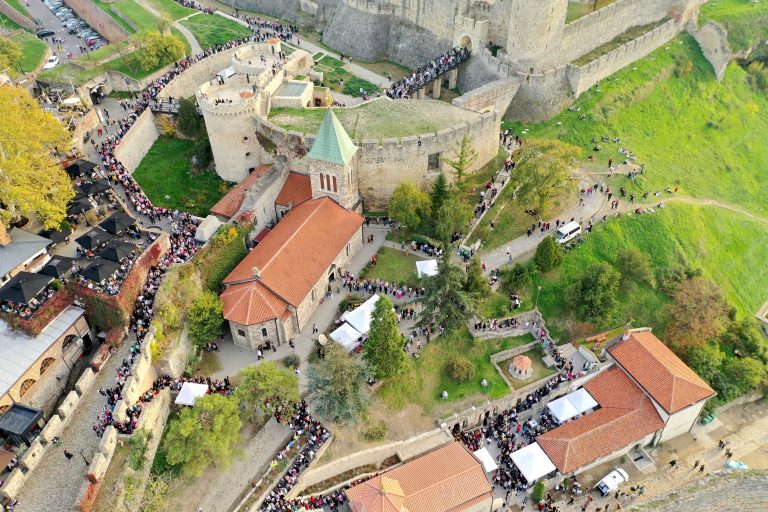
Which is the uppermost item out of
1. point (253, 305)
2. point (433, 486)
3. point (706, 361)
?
point (253, 305)

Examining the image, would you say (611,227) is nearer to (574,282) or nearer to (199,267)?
(574,282)

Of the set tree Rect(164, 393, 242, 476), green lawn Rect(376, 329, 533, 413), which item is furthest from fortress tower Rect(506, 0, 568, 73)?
tree Rect(164, 393, 242, 476)

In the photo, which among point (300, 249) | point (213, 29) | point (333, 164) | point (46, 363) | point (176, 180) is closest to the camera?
point (46, 363)

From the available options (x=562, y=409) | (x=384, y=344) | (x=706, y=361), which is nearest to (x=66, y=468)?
(x=384, y=344)

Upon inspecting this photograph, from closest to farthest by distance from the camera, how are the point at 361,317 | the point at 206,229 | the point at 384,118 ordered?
the point at 361,317 → the point at 206,229 → the point at 384,118

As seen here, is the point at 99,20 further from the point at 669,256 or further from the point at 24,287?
the point at 669,256

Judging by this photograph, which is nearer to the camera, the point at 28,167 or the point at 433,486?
the point at 433,486

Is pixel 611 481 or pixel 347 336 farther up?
pixel 347 336

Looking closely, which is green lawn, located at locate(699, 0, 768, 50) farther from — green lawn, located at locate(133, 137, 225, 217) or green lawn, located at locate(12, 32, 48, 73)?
green lawn, located at locate(12, 32, 48, 73)
